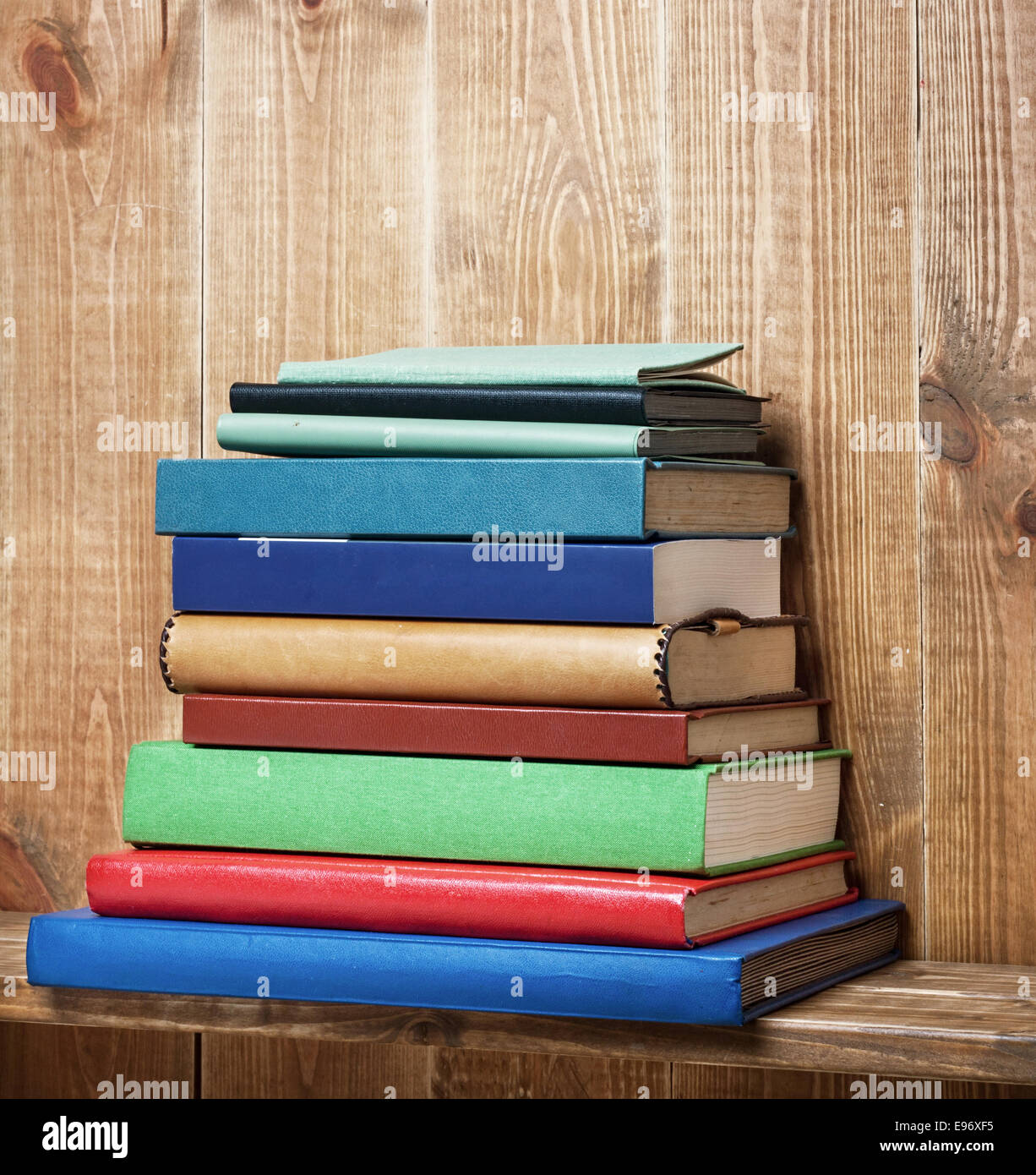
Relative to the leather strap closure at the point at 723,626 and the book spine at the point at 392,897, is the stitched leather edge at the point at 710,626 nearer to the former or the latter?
the leather strap closure at the point at 723,626

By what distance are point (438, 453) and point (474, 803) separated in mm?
211

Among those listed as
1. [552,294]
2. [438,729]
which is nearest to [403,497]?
[438,729]

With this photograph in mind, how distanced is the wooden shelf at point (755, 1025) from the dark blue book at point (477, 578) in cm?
23

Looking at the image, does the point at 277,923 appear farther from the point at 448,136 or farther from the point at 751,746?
the point at 448,136

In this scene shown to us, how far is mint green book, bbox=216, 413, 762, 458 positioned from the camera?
883mm

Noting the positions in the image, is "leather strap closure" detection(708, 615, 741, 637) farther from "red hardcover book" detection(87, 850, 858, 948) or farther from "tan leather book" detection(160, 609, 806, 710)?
"red hardcover book" detection(87, 850, 858, 948)

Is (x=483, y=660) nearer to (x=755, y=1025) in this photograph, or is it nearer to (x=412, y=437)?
(x=412, y=437)

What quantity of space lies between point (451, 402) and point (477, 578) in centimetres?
11

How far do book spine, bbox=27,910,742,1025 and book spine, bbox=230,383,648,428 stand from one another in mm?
304

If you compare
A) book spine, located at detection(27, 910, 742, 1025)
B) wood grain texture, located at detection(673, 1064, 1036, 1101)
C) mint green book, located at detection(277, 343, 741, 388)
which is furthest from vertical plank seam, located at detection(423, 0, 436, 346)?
wood grain texture, located at detection(673, 1064, 1036, 1101)

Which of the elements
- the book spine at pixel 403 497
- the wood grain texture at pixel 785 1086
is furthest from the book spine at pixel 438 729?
the wood grain texture at pixel 785 1086

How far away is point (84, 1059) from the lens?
1.21m

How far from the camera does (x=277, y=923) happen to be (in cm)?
90
